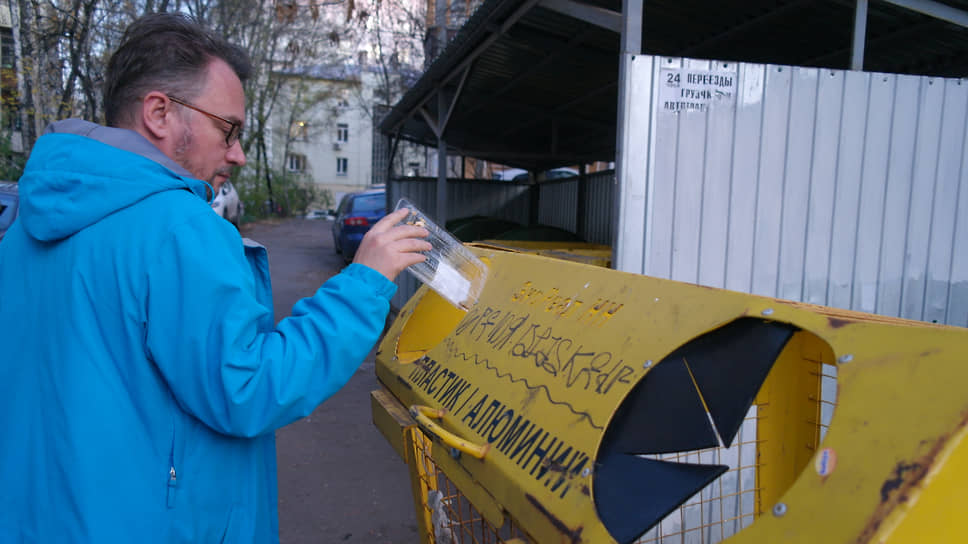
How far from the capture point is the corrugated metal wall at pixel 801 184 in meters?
3.06

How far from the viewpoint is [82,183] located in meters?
1.08

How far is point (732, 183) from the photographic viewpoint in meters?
3.14

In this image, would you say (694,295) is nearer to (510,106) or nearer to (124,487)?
(124,487)

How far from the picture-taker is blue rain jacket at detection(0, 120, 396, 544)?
3.38 feet

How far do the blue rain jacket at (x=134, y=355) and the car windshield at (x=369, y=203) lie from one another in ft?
39.9

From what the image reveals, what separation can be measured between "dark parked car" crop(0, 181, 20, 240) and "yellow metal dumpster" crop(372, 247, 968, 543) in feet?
18.9

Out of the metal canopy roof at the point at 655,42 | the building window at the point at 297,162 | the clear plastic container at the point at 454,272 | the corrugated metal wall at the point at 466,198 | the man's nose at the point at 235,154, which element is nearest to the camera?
the man's nose at the point at 235,154

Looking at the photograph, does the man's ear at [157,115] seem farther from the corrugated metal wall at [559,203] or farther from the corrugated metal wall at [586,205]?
the corrugated metal wall at [559,203]

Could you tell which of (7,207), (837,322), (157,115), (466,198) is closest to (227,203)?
(466,198)

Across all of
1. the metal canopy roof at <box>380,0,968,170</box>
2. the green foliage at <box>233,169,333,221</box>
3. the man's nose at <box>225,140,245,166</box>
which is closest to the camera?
the man's nose at <box>225,140,245,166</box>

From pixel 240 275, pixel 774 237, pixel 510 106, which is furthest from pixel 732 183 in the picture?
pixel 510 106

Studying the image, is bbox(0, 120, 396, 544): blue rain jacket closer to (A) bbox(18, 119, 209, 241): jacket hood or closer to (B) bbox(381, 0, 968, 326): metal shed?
(A) bbox(18, 119, 209, 241): jacket hood

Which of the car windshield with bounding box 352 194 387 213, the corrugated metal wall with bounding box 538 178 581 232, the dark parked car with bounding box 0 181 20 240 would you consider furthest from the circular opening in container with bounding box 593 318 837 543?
the car windshield with bounding box 352 194 387 213

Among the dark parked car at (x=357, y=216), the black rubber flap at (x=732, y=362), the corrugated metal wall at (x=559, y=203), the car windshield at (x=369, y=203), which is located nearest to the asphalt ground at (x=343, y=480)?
the black rubber flap at (x=732, y=362)
